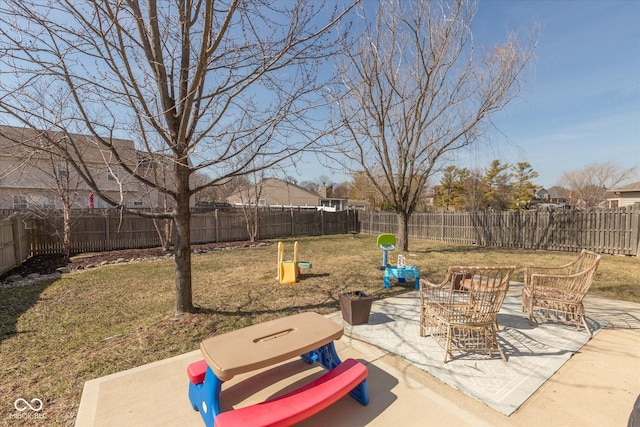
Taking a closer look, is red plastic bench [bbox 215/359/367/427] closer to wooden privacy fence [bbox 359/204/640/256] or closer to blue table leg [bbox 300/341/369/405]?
blue table leg [bbox 300/341/369/405]

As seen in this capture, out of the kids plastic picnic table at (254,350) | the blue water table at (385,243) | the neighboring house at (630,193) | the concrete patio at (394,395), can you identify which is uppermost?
the neighboring house at (630,193)

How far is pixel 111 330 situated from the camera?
423cm

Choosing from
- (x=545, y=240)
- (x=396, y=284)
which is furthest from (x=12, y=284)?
(x=545, y=240)

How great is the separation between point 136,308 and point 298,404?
441 centimetres

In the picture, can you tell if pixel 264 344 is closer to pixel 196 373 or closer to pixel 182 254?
pixel 196 373

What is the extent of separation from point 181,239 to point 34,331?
96.9 inches

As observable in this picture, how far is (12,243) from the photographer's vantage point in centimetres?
863

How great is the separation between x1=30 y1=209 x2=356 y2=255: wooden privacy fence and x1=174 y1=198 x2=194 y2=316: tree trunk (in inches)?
260

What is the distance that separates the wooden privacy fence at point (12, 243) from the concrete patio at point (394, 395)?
8.03 meters

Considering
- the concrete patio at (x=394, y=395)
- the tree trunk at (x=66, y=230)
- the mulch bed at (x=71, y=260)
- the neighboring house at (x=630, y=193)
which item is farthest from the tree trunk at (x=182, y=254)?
the neighboring house at (x=630, y=193)

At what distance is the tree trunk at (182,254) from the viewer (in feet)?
13.9

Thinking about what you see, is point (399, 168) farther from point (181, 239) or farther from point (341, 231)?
point (341, 231)

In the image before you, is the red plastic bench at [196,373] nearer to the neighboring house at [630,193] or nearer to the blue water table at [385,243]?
the blue water table at [385,243]

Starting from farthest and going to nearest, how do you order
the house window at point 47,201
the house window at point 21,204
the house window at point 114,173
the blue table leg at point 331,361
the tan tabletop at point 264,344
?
the house window at point 47,201 → the house window at point 21,204 → the house window at point 114,173 → the blue table leg at point 331,361 → the tan tabletop at point 264,344
